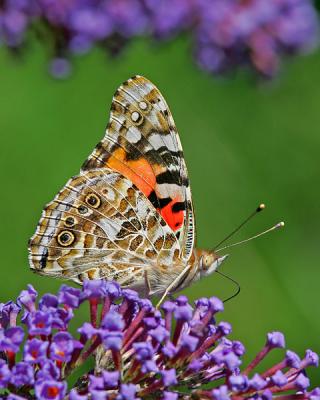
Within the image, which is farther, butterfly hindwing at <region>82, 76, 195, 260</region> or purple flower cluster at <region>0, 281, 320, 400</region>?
butterfly hindwing at <region>82, 76, 195, 260</region>

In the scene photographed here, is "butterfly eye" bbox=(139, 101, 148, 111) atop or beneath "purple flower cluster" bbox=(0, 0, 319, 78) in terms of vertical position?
beneath

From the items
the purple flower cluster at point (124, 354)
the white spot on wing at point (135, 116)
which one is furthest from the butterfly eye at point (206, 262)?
the white spot on wing at point (135, 116)

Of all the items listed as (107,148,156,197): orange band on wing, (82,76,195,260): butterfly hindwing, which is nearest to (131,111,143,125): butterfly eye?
(82,76,195,260): butterfly hindwing

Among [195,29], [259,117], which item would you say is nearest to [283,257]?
[259,117]

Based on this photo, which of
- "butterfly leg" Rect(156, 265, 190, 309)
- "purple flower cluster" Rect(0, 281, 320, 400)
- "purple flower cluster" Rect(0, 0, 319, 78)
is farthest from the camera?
"purple flower cluster" Rect(0, 0, 319, 78)

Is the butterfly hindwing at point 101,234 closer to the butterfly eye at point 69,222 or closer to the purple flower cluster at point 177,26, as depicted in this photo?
the butterfly eye at point 69,222

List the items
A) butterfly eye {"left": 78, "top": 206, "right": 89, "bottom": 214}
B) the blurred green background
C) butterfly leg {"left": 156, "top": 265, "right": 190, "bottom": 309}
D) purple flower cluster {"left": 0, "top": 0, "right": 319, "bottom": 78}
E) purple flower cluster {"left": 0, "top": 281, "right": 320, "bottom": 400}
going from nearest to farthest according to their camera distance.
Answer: purple flower cluster {"left": 0, "top": 281, "right": 320, "bottom": 400}, butterfly leg {"left": 156, "top": 265, "right": 190, "bottom": 309}, butterfly eye {"left": 78, "top": 206, "right": 89, "bottom": 214}, purple flower cluster {"left": 0, "top": 0, "right": 319, "bottom": 78}, the blurred green background

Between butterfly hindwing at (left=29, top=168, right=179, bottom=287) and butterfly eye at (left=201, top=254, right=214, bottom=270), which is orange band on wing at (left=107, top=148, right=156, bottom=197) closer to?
butterfly hindwing at (left=29, top=168, right=179, bottom=287)

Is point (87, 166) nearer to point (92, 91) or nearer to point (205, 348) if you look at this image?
point (205, 348)
